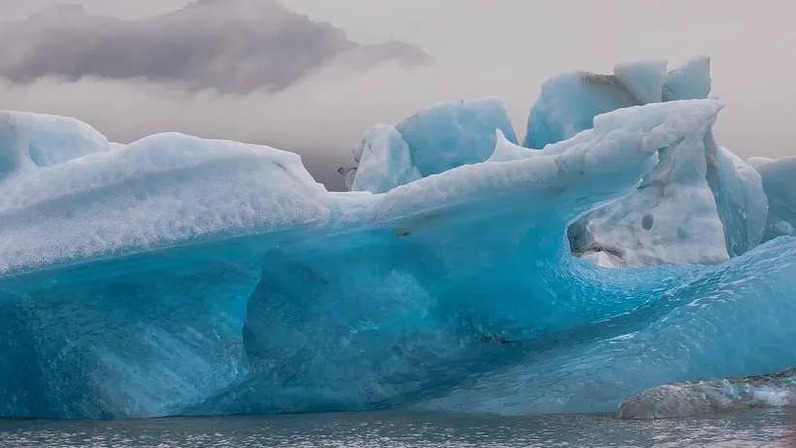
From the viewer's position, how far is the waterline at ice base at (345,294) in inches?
249

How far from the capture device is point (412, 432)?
17.2ft

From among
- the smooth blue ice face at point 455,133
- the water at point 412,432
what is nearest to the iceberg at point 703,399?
the water at point 412,432

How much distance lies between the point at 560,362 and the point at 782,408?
4.79 ft

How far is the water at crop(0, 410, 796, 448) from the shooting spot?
4648 millimetres

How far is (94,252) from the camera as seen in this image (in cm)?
620

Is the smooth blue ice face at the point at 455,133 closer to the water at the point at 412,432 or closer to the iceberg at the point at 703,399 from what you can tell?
the iceberg at the point at 703,399

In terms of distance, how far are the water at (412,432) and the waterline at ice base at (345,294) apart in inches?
18.6

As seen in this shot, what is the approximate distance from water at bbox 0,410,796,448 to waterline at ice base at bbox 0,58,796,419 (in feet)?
1.55

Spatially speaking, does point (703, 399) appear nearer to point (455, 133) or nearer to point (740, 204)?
point (455, 133)

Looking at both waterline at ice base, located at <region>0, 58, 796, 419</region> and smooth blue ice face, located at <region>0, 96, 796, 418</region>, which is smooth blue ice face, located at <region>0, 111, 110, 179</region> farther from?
smooth blue ice face, located at <region>0, 96, 796, 418</region>

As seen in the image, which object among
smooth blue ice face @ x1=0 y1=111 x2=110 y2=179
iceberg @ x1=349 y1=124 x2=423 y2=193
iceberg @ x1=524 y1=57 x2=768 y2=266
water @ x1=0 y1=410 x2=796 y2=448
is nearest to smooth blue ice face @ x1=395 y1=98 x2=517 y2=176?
iceberg @ x1=349 y1=124 x2=423 y2=193

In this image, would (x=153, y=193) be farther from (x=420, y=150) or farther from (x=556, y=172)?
(x=420, y=150)

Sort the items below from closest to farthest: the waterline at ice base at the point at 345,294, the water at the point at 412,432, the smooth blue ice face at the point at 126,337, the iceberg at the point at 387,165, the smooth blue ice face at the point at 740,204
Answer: the water at the point at 412,432
the waterline at ice base at the point at 345,294
the smooth blue ice face at the point at 126,337
the iceberg at the point at 387,165
the smooth blue ice face at the point at 740,204

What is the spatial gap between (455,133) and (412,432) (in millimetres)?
6910
